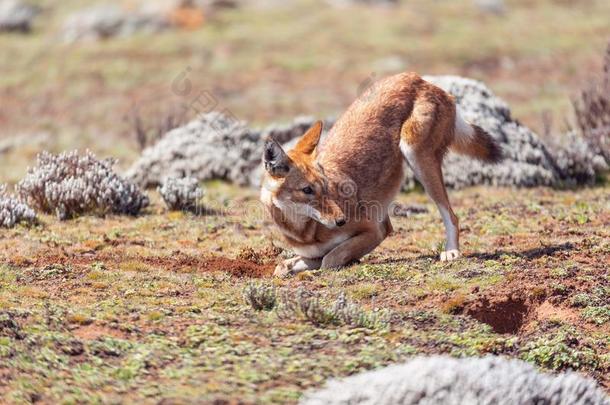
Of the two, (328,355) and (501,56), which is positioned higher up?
(328,355)

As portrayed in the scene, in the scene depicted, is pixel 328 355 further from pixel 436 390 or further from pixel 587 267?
pixel 587 267

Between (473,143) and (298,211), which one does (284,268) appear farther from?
(473,143)

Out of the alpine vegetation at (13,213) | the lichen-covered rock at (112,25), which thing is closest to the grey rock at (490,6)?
the lichen-covered rock at (112,25)

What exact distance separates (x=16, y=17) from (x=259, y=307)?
127 feet

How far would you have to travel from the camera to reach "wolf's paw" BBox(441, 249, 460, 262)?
10.7 m

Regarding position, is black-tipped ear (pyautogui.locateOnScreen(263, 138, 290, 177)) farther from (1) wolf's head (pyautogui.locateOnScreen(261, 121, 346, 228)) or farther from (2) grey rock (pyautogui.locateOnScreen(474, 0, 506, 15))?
(2) grey rock (pyautogui.locateOnScreen(474, 0, 506, 15))

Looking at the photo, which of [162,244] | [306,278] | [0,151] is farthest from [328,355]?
[0,151]

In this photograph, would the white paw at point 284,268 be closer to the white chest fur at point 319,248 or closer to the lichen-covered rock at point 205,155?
the white chest fur at point 319,248

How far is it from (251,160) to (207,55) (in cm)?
→ 2012

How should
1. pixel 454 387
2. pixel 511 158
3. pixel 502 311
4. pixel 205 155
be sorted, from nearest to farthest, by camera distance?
1. pixel 454 387
2. pixel 502 311
3. pixel 511 158
4. pixel 205 155

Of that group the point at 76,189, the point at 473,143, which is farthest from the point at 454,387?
the point at 76,189

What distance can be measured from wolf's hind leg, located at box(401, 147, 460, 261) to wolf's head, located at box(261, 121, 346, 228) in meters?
1.20

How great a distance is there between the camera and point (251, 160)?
1733 cm

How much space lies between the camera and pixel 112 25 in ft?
133
